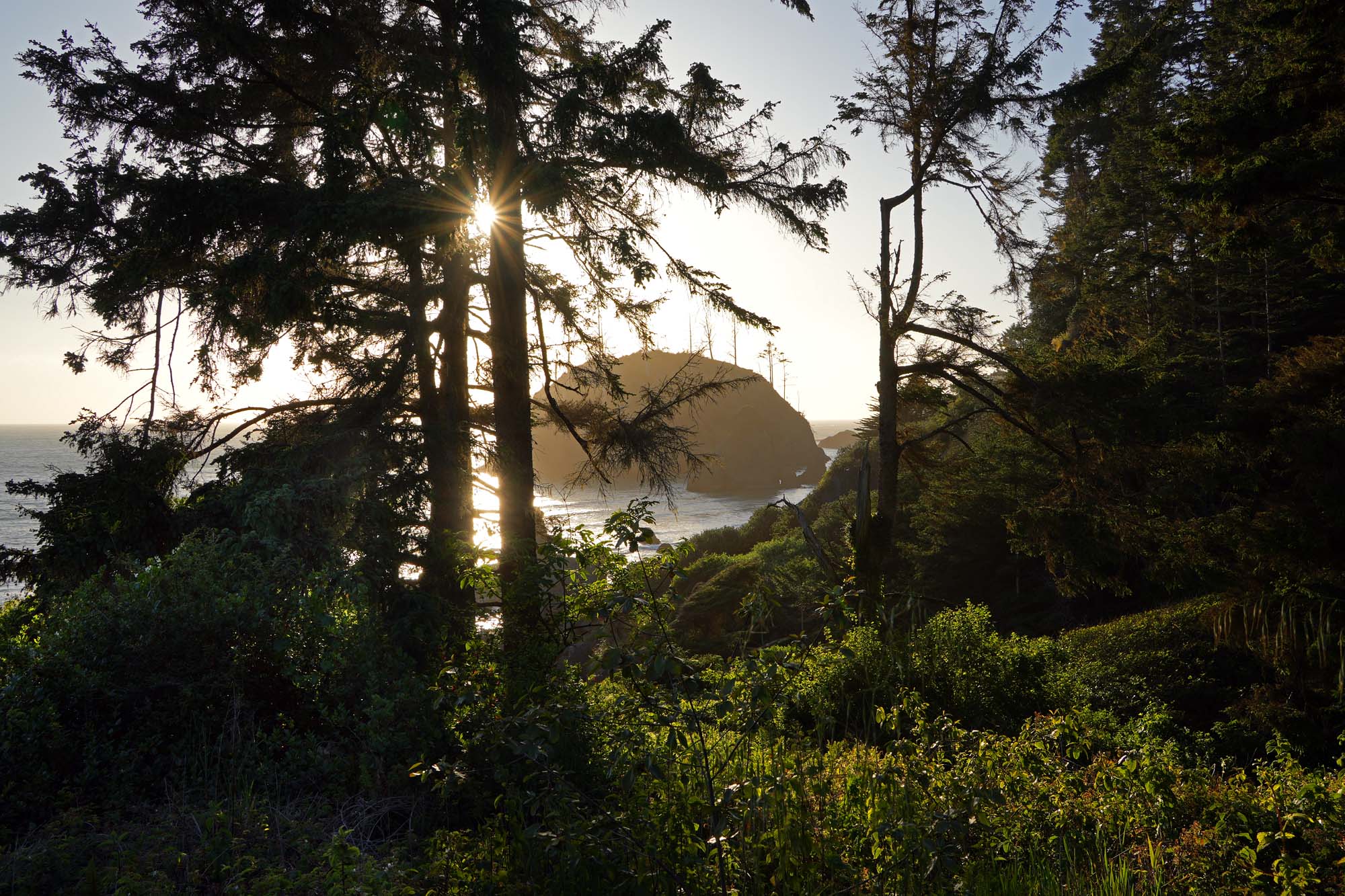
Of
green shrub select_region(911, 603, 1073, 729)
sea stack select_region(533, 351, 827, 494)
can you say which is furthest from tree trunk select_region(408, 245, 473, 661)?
sea stack select_region(533, 351, 827, 494)

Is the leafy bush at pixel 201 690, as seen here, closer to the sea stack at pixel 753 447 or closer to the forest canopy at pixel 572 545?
the forest canopy at pixel 572 545

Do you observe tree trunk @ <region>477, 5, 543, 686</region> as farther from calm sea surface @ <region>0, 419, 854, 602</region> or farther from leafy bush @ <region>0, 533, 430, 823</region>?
calm sea surface @ <region>0, 419, 854, 602</region>

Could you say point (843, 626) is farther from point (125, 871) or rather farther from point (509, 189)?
point (509, 189)

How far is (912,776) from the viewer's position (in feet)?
12.8

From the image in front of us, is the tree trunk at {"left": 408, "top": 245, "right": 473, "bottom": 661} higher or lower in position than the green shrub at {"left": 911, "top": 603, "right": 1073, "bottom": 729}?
higher

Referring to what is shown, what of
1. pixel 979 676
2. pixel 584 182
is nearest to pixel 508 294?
pixel 584 182

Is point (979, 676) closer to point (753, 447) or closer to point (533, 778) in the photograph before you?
point (533, 778)

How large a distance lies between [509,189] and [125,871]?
6.70m

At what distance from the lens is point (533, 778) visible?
4191mm

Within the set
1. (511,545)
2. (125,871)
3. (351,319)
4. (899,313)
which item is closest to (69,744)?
(125,871)

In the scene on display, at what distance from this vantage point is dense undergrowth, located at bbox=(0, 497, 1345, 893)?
10.8 feet

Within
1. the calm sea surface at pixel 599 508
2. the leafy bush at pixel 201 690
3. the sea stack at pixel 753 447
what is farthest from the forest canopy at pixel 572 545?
the sea stack at pixel 753 447

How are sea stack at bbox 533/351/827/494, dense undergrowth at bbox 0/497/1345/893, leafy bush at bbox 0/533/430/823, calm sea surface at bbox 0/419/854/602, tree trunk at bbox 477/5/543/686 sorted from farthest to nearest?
sea stack at bbox 533/351/827/494 → calm sea surface at bbox 0/419/854/602 → tree trunk at bbox 477/5/543/686 → leafy bush at bbox 0/533/430/823 → dense undergrowth at bbox 0/497/1345/893

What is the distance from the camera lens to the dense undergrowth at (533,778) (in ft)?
10.8
